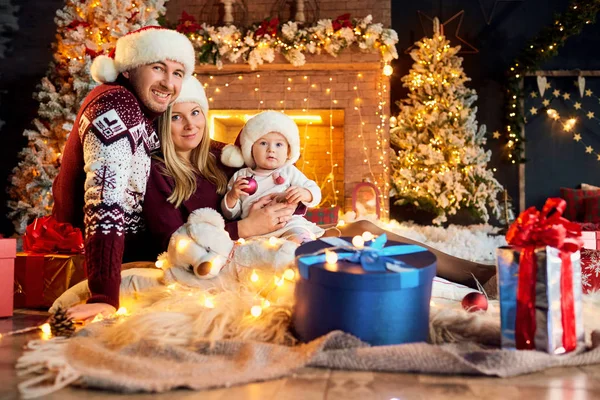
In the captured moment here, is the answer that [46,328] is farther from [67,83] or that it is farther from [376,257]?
[67,83]

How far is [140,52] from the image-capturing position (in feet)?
6.11

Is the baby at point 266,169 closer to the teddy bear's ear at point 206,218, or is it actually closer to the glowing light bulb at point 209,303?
the teddy bear's ear at point 206,218

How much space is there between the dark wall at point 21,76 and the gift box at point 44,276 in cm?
327

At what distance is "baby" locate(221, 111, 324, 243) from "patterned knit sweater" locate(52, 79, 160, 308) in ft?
1.14

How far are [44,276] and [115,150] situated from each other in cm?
75

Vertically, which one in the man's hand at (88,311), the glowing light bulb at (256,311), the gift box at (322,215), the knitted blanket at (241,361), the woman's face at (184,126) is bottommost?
the knitted blanket at (241,361)

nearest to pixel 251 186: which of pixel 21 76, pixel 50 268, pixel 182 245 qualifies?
pixel 182 245

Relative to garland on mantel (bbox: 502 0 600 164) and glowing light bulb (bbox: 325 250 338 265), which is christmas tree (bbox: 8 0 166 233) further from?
garland on mantel (bbox: 502 0 600 164)

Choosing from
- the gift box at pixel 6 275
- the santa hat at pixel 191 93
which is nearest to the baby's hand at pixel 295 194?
the santa hat at pixel 191 93

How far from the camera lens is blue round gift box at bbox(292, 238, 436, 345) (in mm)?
1203

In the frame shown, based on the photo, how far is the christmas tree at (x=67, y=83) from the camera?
400cm

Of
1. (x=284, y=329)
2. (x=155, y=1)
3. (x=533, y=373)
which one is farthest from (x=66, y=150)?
(x=155, y=1)

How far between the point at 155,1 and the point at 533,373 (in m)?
4.11

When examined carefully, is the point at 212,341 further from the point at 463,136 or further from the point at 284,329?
the point at 463,136
